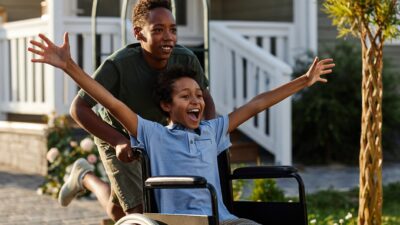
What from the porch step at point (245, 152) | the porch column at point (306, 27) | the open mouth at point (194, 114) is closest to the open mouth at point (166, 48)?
the open mouth at point (194, 114)

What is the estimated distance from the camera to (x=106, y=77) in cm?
454

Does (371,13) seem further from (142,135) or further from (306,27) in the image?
(306,27)

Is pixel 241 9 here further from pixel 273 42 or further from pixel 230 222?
pixel 230 222

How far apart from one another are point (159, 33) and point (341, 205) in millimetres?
3598

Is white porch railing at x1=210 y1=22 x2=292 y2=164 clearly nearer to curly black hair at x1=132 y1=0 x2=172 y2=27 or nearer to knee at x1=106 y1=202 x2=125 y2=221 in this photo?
knee at x1=106 y1=202 x2=125 y2=221

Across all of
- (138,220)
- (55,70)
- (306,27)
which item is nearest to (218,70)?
(306,27)

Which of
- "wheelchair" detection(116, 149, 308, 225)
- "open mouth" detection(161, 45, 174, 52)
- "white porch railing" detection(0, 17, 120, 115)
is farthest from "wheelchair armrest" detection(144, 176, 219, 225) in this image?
"white porch railing" detection(0, 17, 120, 115)

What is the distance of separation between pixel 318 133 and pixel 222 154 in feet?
20.6

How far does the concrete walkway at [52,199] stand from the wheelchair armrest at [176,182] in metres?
3.03

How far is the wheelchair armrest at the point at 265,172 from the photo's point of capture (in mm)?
4160

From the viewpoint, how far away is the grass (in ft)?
21.8

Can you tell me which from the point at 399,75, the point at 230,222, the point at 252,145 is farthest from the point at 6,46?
the point at 230,222

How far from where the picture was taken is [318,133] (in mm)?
10578

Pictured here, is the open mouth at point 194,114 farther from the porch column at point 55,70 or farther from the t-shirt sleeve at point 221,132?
the porch column at point 55,70
